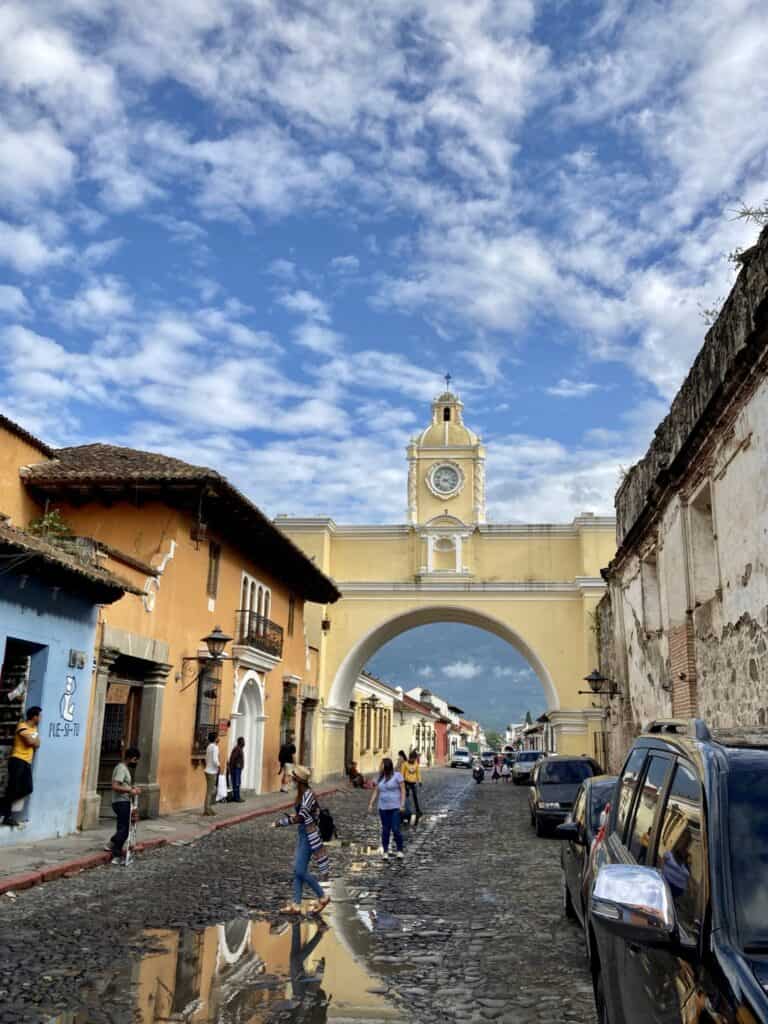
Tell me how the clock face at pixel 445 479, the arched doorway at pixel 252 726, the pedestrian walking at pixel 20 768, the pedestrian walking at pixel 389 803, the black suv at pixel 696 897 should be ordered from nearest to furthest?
the black suv at pixel 696 897, the pedestrian walking at pixel 20 768, the pedestrian walking at pixel 389 803, the arched doorway at pixel 252 726, the clock face at pixel 445 479

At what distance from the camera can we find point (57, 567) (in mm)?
12023

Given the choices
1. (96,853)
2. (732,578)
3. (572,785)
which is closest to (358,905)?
(96,853)

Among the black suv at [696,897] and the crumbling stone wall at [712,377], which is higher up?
the crumbling stone wall at [712,377]

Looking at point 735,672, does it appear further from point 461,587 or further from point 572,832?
point 461,587

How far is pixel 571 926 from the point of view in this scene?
760 centimetres

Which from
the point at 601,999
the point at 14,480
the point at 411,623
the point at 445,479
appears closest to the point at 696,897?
the point at 601,999

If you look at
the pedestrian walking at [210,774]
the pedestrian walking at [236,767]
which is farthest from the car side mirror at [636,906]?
the pedestrian walking at [236,767]

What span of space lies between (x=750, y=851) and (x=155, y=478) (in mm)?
15053

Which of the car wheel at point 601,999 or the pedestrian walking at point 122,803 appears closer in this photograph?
the car wheel at point 601,999

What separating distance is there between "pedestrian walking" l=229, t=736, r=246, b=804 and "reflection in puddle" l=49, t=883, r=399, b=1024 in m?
13.3

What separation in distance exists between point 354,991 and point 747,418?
22.3 feet

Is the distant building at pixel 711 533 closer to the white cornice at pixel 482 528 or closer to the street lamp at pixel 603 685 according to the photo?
the street lamp at pixel 603 685

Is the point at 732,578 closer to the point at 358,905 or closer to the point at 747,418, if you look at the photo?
the point at 747,418

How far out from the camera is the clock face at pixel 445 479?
3612 centimetres
